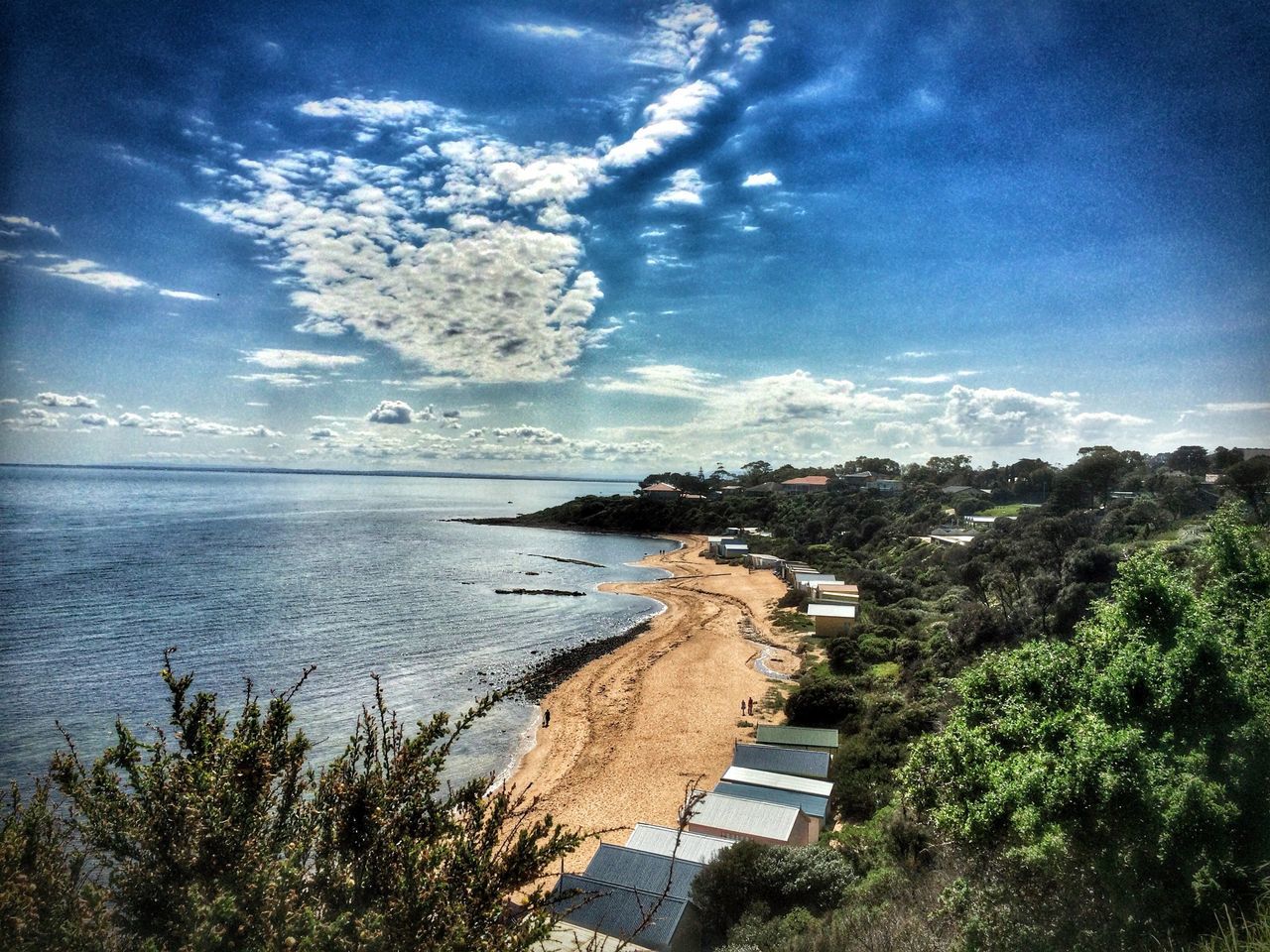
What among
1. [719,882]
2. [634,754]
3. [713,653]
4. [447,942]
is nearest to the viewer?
[447,942]

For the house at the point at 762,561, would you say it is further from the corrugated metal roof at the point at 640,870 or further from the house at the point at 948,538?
the corrugated metal roof at the point at 640,870

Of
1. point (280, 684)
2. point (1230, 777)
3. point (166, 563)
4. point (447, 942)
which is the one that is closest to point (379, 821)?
point (447, 942)

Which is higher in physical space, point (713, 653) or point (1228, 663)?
point (1228, 663)

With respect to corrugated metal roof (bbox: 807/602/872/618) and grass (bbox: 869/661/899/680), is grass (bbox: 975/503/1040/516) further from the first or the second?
grass (bbox: 869/661/899/680)

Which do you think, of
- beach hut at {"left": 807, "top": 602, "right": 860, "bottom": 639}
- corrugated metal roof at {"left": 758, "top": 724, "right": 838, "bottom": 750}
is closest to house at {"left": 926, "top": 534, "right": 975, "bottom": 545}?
beach hut at {"left": 807, "top": 602, "right": 860, "bottom": 639}

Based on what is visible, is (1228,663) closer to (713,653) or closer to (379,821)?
(379,821)

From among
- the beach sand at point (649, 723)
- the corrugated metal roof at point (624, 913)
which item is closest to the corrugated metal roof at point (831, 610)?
the beach sand at point (649, 723)
